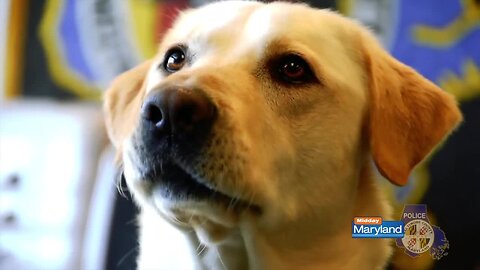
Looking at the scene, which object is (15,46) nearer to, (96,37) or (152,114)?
(96,37)

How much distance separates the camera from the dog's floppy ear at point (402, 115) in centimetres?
73

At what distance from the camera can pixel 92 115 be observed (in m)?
1.45

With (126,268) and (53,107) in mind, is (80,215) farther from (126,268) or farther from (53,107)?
(126,268)

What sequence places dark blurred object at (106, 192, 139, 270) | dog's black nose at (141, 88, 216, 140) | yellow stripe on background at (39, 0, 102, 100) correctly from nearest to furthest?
1. dog's black nose at (141, 88, 216, 140)
2. dark blurred object at (106, 192, 139, 270)
3. yellow stripe on background at (39, 0, 102, 100)

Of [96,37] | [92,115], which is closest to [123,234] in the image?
[92,115]

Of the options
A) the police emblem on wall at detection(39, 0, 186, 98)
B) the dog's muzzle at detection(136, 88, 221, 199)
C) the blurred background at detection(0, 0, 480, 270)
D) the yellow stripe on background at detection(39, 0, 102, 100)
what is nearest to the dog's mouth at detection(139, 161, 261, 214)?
the dog's muzzle at detection(136, 88, 221, 199)

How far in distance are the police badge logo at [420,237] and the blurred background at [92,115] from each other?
1.1 inches

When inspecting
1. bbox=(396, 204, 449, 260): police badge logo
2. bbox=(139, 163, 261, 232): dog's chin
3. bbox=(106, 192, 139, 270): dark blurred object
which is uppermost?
bbox=(139, 163, 261, 232): dog's chin

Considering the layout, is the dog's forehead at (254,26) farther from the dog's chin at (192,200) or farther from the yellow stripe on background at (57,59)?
the yellow stripe on background at (57,59)

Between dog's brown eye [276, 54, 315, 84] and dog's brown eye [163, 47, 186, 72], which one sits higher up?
dog's brown eye [276, 54, 315, 84]

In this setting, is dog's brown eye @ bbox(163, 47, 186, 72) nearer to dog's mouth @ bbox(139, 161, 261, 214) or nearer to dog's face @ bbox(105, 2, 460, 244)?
dog's face @ bbox(105, 2, 460, 244)

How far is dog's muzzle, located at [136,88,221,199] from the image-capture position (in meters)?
0.58

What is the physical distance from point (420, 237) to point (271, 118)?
0.26 metres

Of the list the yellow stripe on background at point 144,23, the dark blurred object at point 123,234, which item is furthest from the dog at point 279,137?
the yellow stripe on background at point 144,23
